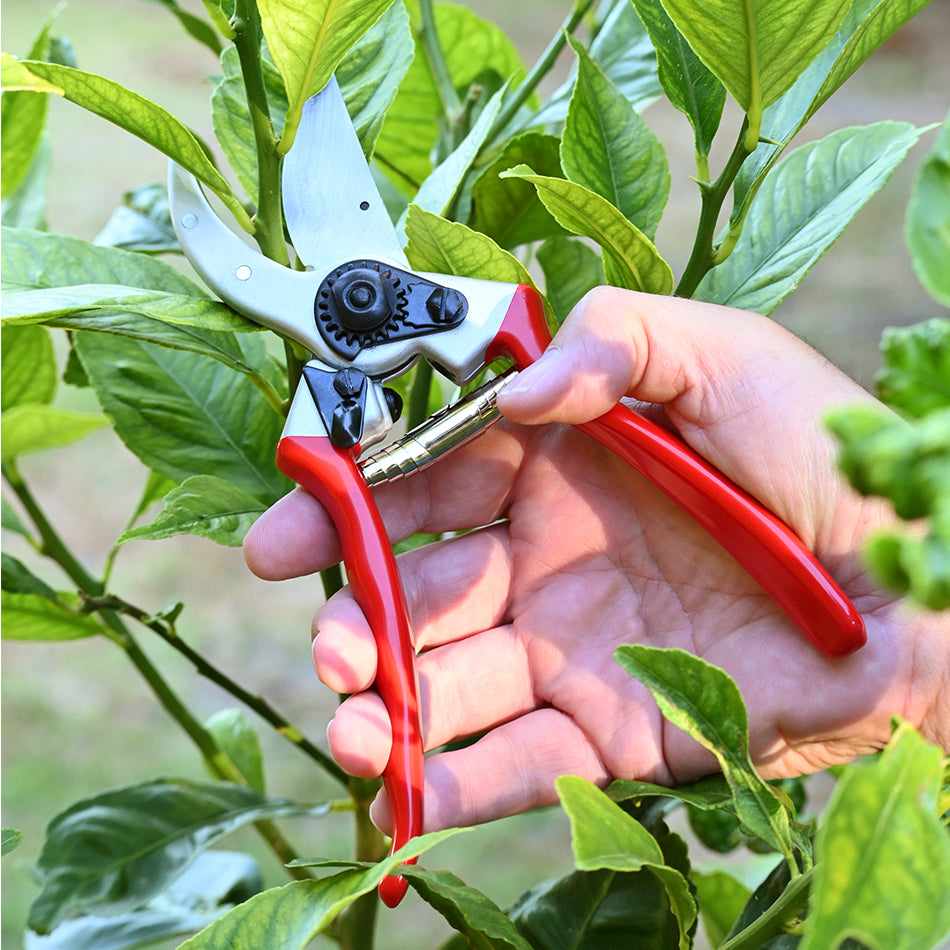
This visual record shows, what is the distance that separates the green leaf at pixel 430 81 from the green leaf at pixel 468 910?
400mm

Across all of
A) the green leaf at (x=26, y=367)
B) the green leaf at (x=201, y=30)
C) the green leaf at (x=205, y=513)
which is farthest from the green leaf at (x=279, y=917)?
the green leaf at (x=201, y=30)

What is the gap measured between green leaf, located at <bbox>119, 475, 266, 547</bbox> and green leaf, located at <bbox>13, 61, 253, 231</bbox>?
12 centimetres

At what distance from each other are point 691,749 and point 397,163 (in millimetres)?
379

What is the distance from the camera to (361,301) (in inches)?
16.6

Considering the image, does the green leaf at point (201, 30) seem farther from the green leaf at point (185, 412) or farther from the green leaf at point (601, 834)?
the green leaf at point (601, 834)

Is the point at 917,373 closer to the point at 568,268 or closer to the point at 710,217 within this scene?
the point at 710,217

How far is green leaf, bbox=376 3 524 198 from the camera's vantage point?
59 cm

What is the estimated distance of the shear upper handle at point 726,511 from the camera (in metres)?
0.41

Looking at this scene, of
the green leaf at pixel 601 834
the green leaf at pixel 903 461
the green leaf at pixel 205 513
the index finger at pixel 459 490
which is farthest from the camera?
the index finger at pixel 459 490

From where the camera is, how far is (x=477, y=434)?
45cm

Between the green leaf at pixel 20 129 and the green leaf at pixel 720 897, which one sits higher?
the green leaf at pixel 20 129

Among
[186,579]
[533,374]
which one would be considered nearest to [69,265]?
[533,374]

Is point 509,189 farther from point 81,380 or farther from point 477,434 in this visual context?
point 81,380

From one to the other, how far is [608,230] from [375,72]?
0.14 m
